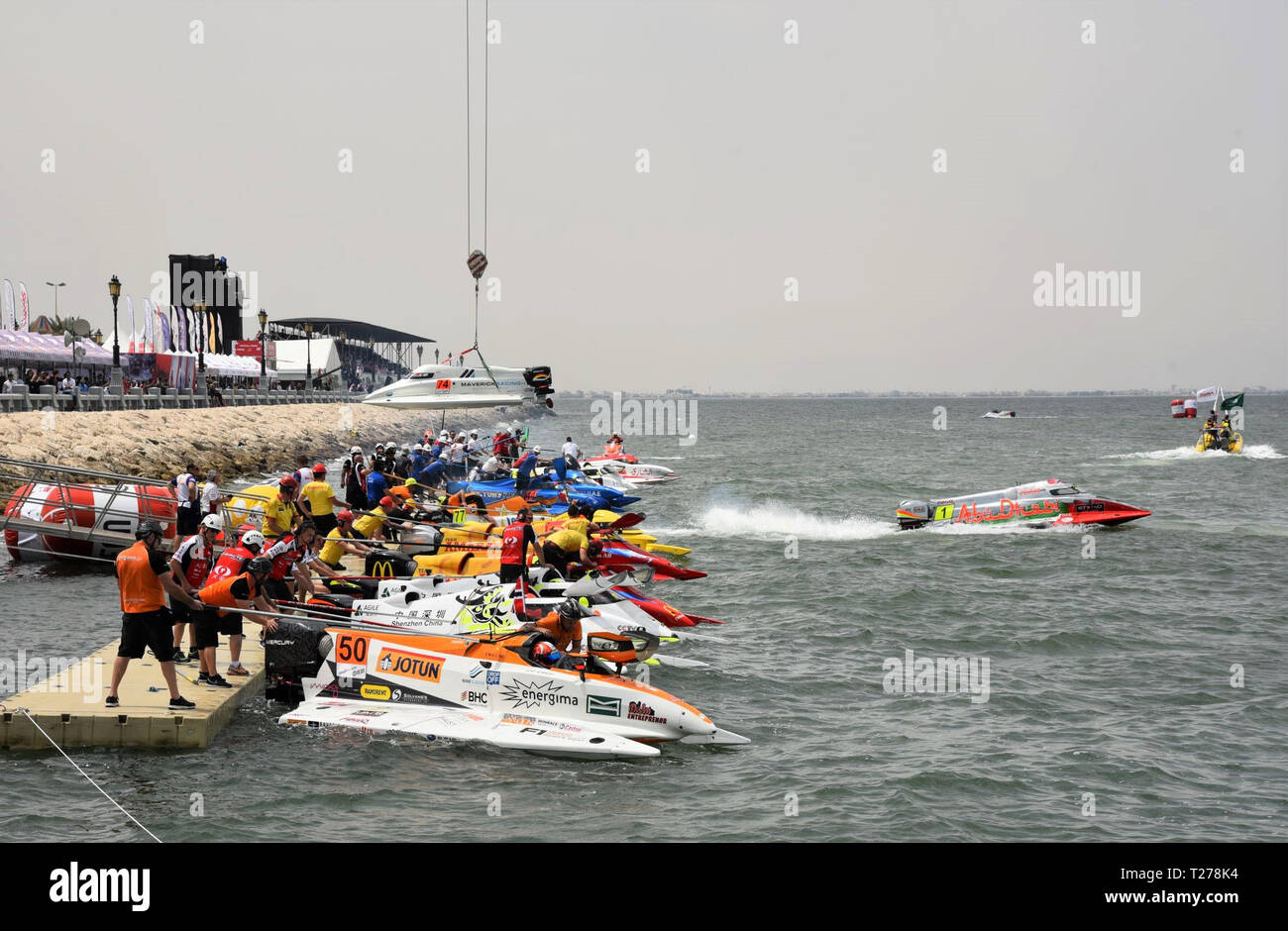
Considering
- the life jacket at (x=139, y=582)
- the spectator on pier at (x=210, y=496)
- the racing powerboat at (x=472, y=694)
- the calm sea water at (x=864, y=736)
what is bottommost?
the calm sea water at (x=864, y=736)

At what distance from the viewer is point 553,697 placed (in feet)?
40.4

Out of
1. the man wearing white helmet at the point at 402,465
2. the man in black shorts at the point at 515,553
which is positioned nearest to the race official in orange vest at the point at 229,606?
the man in black shorts at the point at 515,553

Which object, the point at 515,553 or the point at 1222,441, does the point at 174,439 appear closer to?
the point at 515,553

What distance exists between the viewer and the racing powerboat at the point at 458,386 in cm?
4062

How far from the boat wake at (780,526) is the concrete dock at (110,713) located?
19.6m

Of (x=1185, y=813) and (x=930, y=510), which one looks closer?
(x=1185, y=813)

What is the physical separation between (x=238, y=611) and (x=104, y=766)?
2046 mm

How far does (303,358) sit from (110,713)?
93.9 meters

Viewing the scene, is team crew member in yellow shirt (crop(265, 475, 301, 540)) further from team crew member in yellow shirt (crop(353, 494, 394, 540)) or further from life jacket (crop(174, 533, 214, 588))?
life jacket (crop(174, 533, 214, 588))

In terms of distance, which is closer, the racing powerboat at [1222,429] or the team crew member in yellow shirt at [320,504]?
the team crew member in yellow shirt at [320,504]

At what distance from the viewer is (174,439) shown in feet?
126

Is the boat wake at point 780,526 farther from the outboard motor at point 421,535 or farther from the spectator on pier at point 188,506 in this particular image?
the spectator on pier at point 188,506
